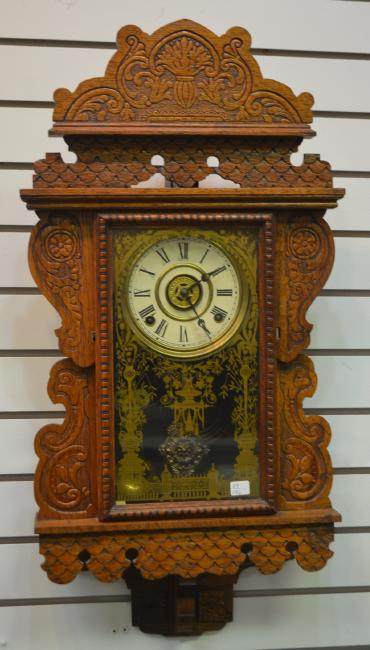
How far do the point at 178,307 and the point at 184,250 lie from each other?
0.09 m

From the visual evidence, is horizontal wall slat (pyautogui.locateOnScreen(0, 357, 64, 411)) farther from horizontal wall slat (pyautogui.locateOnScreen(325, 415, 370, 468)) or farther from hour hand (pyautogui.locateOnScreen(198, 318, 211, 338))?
horizontal wall slat (pyautogui.locateOnScreen(325, 415, 370, 468))

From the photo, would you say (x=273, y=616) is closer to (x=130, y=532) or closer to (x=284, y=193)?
(x=130, y=532)

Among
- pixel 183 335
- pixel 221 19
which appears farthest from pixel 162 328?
pixel 221 19

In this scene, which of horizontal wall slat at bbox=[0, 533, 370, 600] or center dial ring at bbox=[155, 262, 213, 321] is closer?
center dial ring at bbox=[155, 262, 213, 321]

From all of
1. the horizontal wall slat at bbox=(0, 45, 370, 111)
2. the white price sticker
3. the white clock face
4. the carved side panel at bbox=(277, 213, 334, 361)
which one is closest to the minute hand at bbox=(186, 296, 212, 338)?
the white clock face

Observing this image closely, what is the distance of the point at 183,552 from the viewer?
97cm

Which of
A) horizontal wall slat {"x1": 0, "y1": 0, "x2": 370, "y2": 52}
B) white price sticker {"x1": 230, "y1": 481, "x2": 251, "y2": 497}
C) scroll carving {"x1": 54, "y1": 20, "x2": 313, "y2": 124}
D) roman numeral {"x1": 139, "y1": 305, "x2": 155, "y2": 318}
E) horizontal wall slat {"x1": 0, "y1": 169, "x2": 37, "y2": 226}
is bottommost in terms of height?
white price sticker {"x1": 230, "y1": 481, "x2": 251, "y2": 497}

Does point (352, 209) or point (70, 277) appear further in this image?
point (352, 209)

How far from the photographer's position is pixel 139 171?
0.95 metres

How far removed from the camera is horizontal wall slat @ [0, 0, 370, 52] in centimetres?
117

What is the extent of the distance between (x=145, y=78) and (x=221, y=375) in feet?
1.58

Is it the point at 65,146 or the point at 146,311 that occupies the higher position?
the point at 65,146

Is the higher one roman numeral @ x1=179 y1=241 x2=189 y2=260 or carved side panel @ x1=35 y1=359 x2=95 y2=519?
roman numeral @ x1=179 y1=241 x2=189 y2=260

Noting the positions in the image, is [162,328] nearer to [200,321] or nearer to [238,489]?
[200,321]
